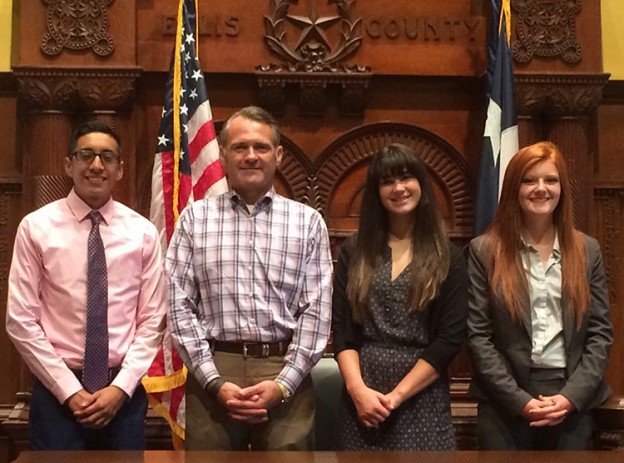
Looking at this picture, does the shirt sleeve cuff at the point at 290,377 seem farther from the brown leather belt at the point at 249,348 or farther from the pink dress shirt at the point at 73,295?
the pink dress shirt at the point at 73,295

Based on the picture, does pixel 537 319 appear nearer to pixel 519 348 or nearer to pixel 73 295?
pixel 519 348

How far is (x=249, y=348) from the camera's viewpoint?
2.56m

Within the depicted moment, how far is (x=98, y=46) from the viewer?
3.77 meters

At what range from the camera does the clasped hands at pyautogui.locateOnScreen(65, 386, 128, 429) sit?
259cm

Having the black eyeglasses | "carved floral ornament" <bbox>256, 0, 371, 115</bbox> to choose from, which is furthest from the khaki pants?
"carved floral ornament" <bbox>256, 0, 371, 115</bbox>

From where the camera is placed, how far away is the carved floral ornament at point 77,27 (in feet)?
12.3

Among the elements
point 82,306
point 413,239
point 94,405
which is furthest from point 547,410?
point 82,306

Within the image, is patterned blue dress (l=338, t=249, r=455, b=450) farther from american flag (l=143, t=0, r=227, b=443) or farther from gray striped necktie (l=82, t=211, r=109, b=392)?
american flag (l=143, t=0, r=227, b=443)

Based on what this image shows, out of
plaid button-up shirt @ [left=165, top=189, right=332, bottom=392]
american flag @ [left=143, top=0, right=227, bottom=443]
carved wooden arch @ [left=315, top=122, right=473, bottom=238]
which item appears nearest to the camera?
plaid button-up shirt @ [left=165, top=189, right=332, bottom=392]

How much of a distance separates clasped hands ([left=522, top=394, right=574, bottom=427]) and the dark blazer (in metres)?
0.02

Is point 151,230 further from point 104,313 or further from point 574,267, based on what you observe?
point 574,267

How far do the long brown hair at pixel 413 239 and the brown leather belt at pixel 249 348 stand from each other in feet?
0.94

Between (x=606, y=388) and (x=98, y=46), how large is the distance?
2481 millimetres

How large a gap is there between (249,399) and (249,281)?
0.35 metres
